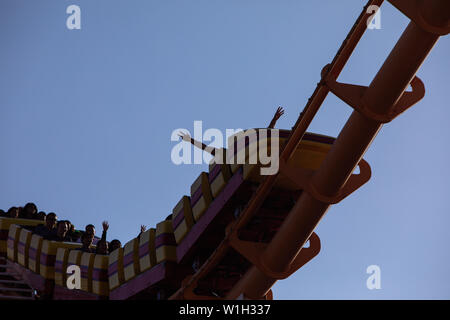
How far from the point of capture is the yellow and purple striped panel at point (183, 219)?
32.0 ft

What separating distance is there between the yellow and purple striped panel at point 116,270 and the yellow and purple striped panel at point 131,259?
0.37 feet

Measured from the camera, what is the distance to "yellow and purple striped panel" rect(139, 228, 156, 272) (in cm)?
1043

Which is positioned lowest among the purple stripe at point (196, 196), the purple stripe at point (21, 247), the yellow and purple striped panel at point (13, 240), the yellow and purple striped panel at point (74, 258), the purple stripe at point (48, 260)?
the purple stripe at point (196, 196)

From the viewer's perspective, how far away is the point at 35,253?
13.8m

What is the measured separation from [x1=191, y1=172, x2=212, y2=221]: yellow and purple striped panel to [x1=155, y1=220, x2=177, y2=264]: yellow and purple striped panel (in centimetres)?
74

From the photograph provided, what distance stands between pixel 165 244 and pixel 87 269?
254 cm

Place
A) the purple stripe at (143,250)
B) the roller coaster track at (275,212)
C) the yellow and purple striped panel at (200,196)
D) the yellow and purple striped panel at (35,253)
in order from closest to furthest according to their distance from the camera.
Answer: the roller coaster track at (275,212) → the yellow and purple striped panel at (200,196) → the purple stripe at (143,250) → the yellow and purple striped panel at (35,253)

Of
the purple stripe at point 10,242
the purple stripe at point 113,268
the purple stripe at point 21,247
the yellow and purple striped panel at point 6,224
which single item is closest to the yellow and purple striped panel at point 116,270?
the purple stripe at point 113,268

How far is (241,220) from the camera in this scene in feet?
27.1

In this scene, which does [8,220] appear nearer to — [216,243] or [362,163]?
[216,243]

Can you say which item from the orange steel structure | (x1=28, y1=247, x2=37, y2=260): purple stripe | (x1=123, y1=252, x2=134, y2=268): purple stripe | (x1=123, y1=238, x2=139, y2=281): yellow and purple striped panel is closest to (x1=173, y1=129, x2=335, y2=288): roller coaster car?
the orange steel structure

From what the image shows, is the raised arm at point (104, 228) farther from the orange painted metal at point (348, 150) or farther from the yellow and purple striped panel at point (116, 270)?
the orange painted metal at point (348, 150)

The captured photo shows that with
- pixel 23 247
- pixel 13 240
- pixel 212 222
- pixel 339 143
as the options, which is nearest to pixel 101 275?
pixel 23 247
